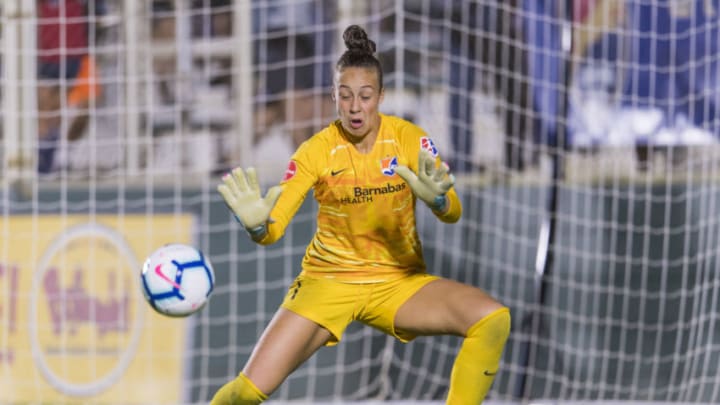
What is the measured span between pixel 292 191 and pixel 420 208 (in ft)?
9.99

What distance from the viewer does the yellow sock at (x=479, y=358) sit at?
4504 millimetres

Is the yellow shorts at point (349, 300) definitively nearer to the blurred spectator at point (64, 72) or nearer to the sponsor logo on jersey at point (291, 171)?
the sponsor logo on jersey at point (291, 171)

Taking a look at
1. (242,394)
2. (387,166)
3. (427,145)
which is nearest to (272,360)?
(242,394)

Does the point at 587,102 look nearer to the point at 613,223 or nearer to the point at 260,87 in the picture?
the point at 613,223

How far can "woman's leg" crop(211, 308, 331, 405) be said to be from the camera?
4.46m

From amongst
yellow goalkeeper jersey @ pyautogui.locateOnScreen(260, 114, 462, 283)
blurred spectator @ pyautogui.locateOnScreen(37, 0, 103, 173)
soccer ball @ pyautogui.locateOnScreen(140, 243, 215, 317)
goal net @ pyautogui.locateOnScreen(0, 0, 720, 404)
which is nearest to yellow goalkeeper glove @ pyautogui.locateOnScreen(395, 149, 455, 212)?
yellow goalkeeper jersey @ pyautogui.locateOnScreen(260, 114, 462, 283)

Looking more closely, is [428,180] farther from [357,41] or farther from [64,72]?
[64,72]

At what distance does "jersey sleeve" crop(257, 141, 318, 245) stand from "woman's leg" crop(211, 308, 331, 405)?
33 cm

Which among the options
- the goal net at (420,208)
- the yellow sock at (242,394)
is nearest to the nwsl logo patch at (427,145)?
the yellow sock at (242,394)

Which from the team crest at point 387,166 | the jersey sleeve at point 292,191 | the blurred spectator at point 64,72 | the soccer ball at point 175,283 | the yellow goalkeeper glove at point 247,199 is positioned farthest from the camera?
the blurred spectator at point 64,72

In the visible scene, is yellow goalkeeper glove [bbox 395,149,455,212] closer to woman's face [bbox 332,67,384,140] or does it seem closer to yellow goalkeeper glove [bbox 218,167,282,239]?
woman's face [bbox 332,67,384,140]

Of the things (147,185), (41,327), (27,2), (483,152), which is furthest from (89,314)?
(483,152)

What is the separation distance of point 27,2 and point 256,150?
5.49 feet

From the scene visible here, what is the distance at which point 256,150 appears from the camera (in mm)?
7688
